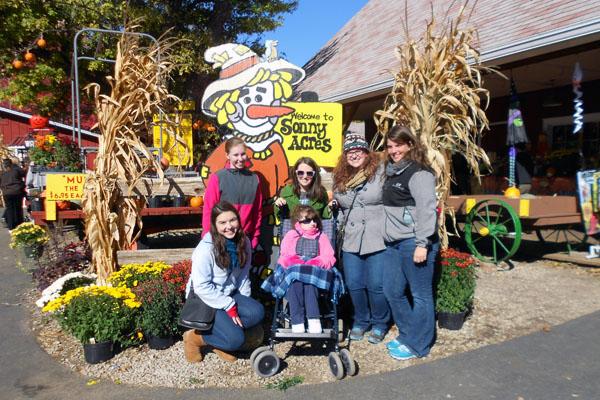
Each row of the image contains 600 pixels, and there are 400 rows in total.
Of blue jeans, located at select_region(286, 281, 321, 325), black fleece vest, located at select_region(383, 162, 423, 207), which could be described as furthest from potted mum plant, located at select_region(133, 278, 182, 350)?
black fleece vest, located at select_region(383, 162, 423, 207)

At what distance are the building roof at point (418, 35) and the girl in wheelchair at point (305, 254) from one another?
8.45 feet

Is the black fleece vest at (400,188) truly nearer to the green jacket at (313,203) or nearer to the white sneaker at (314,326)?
the green jacket at (313,203)

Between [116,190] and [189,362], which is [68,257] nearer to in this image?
[116,190]

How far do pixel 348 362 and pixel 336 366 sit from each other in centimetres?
9

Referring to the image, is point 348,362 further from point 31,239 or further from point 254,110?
point 31,239

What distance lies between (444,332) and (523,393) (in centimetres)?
116

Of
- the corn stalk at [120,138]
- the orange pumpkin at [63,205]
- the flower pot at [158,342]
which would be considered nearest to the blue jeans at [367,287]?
the flower pot at [158,342]

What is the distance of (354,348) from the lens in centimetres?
387

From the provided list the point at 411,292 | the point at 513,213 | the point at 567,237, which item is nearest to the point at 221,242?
the point at 411,292

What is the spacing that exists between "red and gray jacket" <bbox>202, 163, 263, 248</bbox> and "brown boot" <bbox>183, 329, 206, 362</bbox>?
2.77ft

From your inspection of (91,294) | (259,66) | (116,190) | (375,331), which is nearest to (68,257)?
(116,190)

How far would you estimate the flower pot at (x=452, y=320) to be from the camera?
4.23 m

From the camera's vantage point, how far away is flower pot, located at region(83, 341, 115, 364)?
358 centimetres

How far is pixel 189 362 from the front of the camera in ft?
11.9
